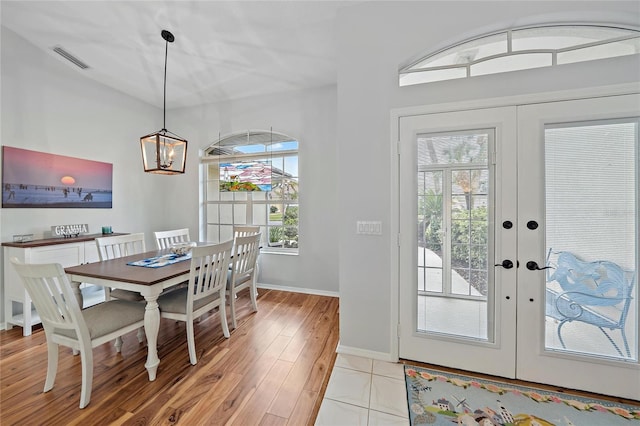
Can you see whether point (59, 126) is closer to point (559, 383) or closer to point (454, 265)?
point (454, 265)

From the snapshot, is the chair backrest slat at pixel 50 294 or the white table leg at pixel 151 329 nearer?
the chair backrest slat at pixel 50 294

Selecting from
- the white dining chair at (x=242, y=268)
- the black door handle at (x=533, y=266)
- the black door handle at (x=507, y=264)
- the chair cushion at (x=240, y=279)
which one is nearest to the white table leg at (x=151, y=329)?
the white dining chair at (x=242, y=268)

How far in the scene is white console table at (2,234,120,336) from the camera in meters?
2.47

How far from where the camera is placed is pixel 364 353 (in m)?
2.13

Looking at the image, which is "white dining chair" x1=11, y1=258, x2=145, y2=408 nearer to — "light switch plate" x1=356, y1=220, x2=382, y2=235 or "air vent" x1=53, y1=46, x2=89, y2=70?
"light switch plate" x1=356, y1=220, x2=382, y2=235

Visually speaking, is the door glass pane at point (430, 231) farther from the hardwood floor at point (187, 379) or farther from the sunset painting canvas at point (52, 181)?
the sunset painting canvas at point (52, 181)

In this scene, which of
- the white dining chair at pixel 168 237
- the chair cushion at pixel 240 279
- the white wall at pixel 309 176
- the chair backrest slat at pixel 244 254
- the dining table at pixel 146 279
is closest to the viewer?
the dining table at pixel 146 279

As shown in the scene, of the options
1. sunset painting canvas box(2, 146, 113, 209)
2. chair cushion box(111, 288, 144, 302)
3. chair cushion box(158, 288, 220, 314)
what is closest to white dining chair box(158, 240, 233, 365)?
chair cushion box(158, 288, 220, 314)

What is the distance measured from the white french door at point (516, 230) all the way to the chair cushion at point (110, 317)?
7.09ft

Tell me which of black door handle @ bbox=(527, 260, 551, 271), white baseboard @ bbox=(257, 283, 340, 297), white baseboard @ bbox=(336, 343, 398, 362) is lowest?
white baseboard @ bbox=(336, 343, 398, 362)

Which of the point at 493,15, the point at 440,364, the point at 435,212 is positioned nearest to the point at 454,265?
the point at 435,212

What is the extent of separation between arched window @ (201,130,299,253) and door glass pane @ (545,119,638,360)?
2959 mm

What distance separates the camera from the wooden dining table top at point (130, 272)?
6.10 ft

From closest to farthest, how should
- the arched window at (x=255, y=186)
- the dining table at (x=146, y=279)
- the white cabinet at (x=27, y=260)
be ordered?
the dining table at (x=146, y=279) → the white cabinet at (x=27, y=260) → the arched window at (x=255, y=186)
